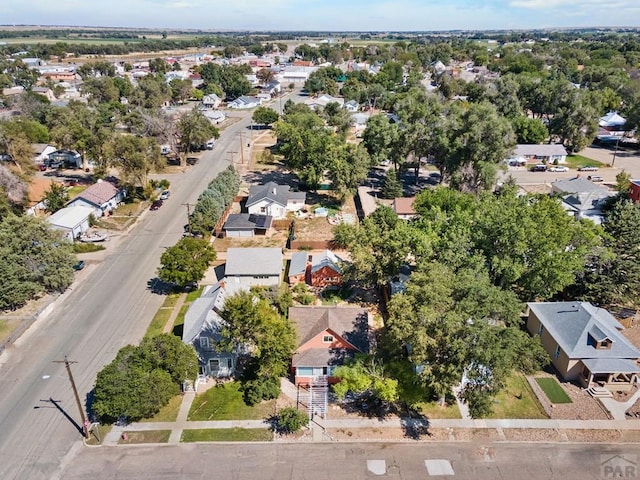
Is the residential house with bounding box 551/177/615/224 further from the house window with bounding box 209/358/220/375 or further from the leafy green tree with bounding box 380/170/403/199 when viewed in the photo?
the house window with bounding box 209/358/220/375

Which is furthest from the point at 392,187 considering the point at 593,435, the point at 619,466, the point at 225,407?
the point at 619,466

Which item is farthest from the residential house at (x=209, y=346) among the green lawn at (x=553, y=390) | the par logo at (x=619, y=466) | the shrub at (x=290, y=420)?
the par logo at (x=619, y=466)

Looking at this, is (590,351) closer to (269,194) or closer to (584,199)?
(584,199)

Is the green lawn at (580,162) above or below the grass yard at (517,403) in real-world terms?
below

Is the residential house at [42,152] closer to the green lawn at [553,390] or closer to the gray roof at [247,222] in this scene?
the gray roof at [247,222]

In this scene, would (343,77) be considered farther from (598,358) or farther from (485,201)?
(598,358)

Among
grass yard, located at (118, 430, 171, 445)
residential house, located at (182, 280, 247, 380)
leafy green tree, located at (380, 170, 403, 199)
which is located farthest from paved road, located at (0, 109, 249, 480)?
leafy green tree, located at (380, 170, 403, 199)
